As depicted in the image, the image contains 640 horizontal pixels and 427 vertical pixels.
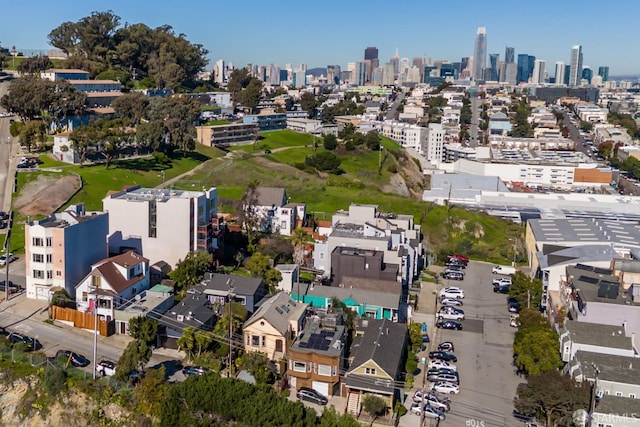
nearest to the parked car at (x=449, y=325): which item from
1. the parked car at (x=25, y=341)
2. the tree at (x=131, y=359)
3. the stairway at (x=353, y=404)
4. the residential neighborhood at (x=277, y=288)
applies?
the residential neighborhood at (x=277, y=288)

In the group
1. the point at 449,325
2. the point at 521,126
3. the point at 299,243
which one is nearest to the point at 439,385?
the point at 449,325

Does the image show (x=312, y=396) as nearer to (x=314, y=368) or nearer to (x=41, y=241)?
(x=314, y=368)

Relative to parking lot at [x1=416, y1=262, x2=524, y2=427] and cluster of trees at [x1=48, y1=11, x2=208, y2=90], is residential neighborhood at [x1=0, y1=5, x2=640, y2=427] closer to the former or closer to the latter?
parking lot at [x1=416, y1=262, x2=524, y2=427]

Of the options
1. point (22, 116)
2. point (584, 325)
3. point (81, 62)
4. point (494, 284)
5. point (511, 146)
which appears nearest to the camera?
point (584, 325)

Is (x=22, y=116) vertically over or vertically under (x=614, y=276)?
over

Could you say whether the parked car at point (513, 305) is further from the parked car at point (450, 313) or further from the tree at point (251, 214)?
the tree at point (251, 214)

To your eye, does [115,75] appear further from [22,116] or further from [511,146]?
[511,146]

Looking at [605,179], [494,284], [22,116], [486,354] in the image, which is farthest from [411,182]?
[486,354]
